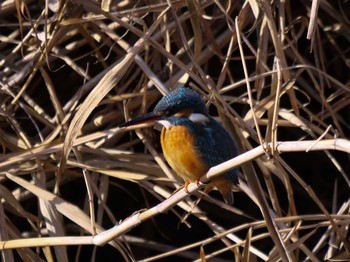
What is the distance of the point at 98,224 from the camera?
181cm

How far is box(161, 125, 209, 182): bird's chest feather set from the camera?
1.66 metres

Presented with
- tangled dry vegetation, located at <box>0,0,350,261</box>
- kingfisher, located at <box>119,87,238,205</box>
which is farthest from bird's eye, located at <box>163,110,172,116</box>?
tangled dry vegetation, located at <box>0,0,350,261</box>

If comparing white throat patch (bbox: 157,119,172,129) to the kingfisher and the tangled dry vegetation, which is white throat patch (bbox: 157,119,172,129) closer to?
the kingfisher

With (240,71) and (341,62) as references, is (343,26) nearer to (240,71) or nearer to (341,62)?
(341,62)

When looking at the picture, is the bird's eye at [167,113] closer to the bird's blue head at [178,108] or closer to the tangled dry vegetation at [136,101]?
the bird's blue head at [178,108]

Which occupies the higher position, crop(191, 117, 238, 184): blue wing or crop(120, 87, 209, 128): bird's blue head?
crop(120, 87, 209, 128): bird's blue head

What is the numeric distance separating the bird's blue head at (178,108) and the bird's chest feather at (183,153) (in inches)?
1.0

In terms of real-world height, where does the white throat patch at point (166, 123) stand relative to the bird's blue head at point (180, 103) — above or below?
below

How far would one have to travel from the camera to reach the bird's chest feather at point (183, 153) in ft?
5.45

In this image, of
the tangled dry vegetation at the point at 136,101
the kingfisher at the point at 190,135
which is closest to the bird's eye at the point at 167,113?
the kingfisher at the point at 190,135

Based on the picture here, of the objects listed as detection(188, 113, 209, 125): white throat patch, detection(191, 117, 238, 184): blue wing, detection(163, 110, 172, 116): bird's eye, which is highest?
detection(163, 110, 172, 116): bird's eye

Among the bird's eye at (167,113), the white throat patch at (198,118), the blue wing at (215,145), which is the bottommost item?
the blue wing at (215,145)

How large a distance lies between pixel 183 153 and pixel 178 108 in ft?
0.34

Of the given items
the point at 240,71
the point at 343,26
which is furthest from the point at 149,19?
the point at 343,26
